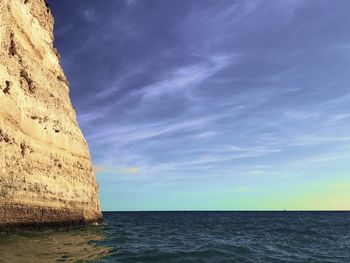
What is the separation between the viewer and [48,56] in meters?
32.2

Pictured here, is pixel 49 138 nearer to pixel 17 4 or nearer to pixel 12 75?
pixel 12 75

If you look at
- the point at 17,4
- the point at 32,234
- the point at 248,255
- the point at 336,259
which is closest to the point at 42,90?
the point at 17,4

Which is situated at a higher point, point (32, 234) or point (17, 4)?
point (17, 4)

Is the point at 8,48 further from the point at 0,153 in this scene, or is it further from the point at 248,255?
the point at 248,255

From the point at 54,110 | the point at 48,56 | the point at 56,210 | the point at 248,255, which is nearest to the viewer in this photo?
the point at 248,255

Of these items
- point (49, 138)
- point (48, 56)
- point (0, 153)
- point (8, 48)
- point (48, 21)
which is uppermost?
point (48, 21)

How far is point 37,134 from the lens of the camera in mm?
25234

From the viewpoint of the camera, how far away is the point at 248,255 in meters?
18.1

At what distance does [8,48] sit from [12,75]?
6.17 ft

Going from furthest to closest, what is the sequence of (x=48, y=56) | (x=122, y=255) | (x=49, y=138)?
(x=48, y=56), (x=49, y=138), (x=122, y=255)

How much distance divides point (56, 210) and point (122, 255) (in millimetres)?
10104

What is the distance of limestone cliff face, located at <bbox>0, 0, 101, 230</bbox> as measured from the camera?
825 inches

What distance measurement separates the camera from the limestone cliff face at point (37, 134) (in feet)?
68.7

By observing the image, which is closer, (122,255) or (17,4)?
(122,255)
